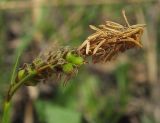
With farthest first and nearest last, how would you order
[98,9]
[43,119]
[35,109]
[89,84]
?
[98,9] < [89,84] < [35,109] < [43,119]

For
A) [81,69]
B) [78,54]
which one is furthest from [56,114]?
[78,54]

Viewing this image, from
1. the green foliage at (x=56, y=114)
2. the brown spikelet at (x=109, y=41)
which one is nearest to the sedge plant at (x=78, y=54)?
the brown spikelet at (x=109, y=41)

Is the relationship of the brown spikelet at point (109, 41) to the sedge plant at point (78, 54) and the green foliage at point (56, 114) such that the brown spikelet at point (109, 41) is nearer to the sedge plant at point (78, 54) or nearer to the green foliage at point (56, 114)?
the sedge plant at point (78, 54)

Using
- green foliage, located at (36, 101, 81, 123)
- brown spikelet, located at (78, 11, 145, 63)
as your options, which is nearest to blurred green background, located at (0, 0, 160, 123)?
green foliage, located at (36, 101, 81, 123)

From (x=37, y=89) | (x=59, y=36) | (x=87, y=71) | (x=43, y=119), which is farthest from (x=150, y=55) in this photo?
(x=43, y=119)

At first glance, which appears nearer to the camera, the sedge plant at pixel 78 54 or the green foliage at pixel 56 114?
the sedge plant at pixel 78 54

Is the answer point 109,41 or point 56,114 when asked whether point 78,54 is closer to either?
point 109,41

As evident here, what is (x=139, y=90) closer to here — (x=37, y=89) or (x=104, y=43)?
(x=37, y=89)
